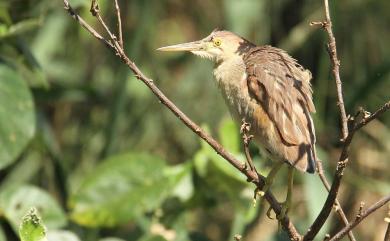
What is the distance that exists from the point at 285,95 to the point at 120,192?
0.93m

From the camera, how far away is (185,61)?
17.5 ft

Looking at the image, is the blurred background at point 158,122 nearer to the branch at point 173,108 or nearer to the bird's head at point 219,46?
the bird's head at point 219,46

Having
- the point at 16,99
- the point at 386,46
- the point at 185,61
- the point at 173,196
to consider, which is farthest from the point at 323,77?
the point at 16,99

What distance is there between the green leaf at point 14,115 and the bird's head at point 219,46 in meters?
0.63

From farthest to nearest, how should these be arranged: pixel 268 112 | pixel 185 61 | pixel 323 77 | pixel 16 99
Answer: pixel 185 61
pixel 323 77
pixel 16 99
pixel 268 112

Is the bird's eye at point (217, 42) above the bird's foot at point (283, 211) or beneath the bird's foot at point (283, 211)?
above

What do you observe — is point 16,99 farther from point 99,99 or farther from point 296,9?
point 296,9

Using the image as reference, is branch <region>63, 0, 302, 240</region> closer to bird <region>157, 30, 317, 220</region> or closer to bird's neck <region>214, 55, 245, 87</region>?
bird <region>157, 30, 317, 220</region>

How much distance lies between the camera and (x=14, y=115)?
138 inches

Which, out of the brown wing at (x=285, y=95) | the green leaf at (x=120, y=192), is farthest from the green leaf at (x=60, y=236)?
the brown wing at (x=285, y=95)

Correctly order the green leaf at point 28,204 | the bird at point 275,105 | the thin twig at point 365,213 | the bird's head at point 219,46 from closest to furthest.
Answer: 1. the thin twig at point 365,213
2. the bird at point 275,105
3. the green leaf at point 28,204
4. the bird's head at point 219,46

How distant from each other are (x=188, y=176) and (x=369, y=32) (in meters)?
1.76

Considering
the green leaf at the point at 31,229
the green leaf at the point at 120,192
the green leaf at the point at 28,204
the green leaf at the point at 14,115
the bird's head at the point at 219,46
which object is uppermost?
the bird's head at the point at 219,46

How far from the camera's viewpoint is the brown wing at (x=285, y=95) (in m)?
2.80
